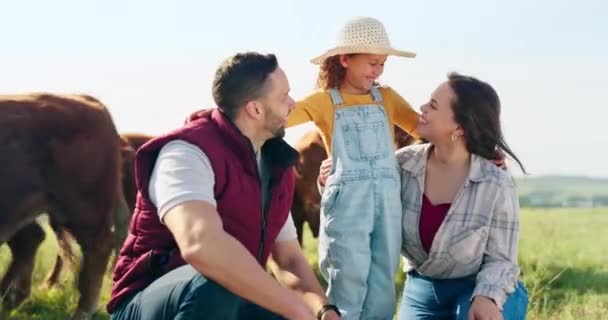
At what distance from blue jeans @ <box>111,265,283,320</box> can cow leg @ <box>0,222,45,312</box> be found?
3.90 metres

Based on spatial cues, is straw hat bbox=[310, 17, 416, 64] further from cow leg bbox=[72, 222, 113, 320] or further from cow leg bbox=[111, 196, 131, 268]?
cow leg bbox=[111, 196, 131, 268]

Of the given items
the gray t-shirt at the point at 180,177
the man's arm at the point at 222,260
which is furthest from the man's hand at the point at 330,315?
the gray t-shirt at the point at 180,177

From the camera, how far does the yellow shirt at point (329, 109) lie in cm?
523

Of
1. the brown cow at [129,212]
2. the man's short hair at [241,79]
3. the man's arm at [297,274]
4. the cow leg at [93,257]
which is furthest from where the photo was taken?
the brown cow at [129,212]

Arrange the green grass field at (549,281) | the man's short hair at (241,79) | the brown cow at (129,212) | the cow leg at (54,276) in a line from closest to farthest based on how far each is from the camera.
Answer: the man's short hair at (241,79)
the green grass field at (549,281)
the brown cow at (129,212)
the cow leg at (54,276)

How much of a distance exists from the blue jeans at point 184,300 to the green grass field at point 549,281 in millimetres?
3251

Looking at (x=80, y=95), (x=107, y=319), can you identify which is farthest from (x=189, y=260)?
(x=80, y=95)

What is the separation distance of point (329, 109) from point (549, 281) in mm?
3426

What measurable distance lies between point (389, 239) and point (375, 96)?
2.40 feet

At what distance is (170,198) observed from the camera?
12.0 ft

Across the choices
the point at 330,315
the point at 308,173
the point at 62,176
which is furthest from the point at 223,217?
the point at 308,173

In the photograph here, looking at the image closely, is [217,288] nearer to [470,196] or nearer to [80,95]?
[470,196]

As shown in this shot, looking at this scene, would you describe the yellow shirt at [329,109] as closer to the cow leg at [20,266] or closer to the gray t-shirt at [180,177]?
the gray t-shirt at [180,177]

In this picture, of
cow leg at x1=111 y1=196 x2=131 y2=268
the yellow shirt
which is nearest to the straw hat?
the yellow shirt
